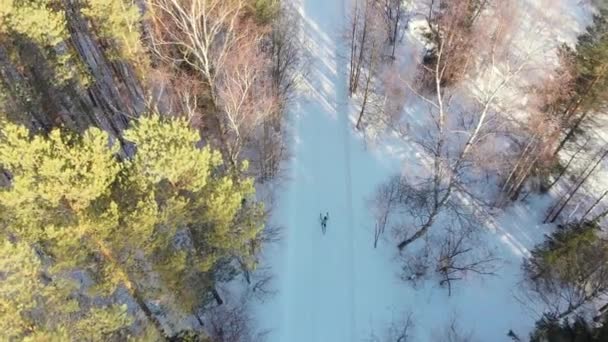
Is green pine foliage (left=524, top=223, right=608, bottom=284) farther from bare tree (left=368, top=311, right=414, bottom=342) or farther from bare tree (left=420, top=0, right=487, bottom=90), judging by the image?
bare tree (left=420, top=0, right=487, bottom=90)

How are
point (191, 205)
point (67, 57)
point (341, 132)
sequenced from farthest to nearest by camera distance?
point (341, 132), point (67, 57), point (191, 205)

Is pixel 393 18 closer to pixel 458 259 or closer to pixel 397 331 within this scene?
pixel 458 259

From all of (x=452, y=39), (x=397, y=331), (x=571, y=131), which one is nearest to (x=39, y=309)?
(x=397, y=331)

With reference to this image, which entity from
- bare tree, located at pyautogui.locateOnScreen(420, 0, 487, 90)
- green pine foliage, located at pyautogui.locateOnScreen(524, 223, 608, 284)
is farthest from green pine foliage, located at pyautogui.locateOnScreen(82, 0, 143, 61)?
green pine foliage, located at pyautogui.locateOnScreen(524, 223, 608, 284)

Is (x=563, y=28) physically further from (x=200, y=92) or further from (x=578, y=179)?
(x=200, y=92)

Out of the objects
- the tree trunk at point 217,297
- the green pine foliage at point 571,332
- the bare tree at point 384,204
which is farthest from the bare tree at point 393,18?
the green pine foliage at point 571,332

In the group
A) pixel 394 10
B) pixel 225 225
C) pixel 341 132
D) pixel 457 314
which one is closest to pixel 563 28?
pixel 394 10
